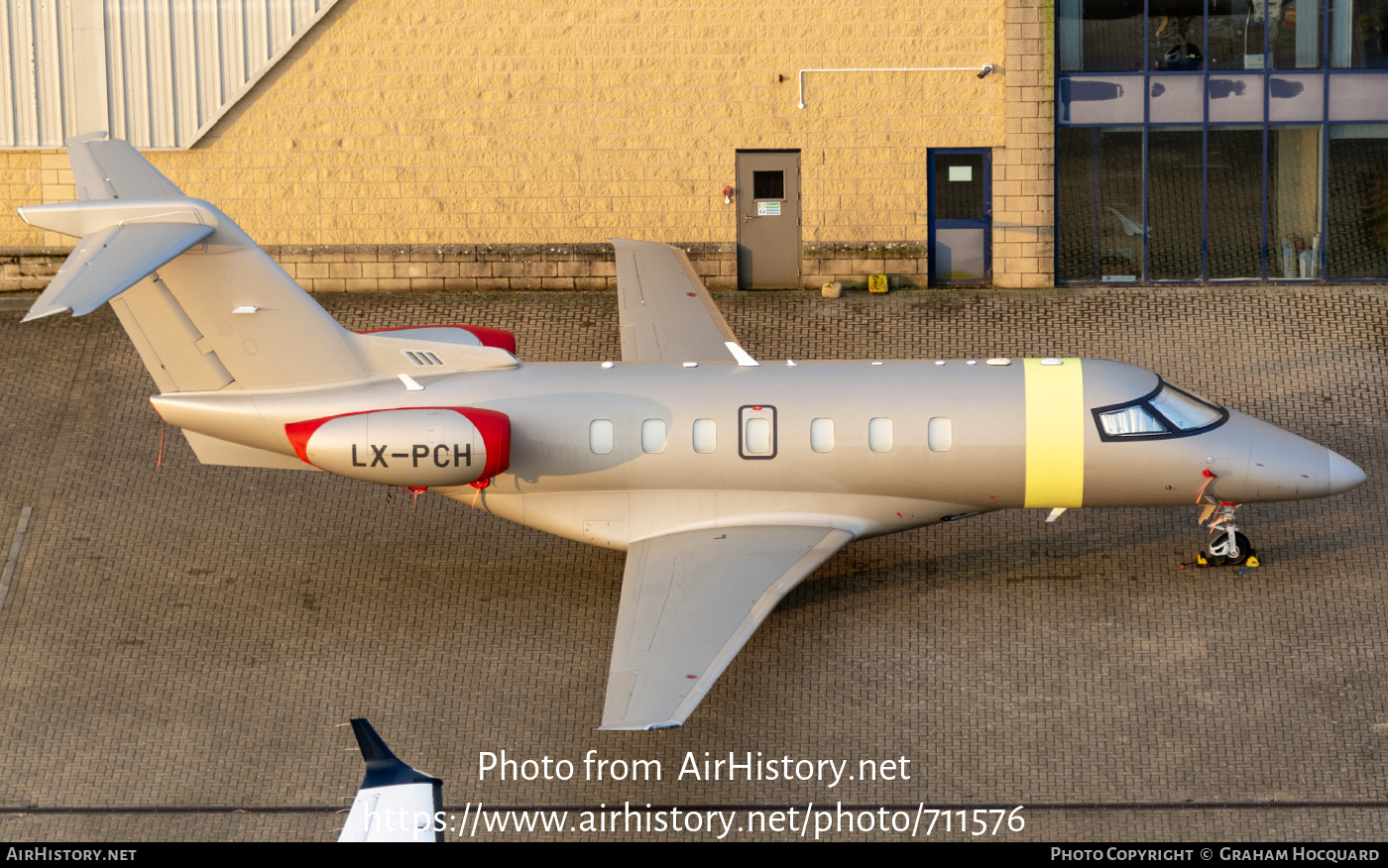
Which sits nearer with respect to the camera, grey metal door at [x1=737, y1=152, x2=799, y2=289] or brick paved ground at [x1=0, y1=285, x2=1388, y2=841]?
brick paved ground at [x1=0, y1=285, x2=1388, y2=841]

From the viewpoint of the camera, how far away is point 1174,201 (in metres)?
29.0

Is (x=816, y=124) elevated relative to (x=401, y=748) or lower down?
elevated

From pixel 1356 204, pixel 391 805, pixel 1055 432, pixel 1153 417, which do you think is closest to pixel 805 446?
pixel 1055 432

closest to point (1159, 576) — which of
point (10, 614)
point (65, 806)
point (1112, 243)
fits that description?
point (1112, 243)

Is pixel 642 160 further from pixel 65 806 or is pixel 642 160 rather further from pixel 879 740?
pixel 65 806

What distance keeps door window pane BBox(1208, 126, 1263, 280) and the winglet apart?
2103cm

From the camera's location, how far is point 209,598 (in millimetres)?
21562

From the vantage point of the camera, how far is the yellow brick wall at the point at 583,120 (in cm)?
2828

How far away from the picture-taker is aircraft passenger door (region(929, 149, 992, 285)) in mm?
28922

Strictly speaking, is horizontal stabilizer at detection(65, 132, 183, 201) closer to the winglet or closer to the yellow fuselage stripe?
the winglet

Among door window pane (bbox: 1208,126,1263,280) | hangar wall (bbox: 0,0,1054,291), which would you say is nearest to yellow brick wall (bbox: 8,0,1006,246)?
hangar wall (bbox: 0,0,1054,291)

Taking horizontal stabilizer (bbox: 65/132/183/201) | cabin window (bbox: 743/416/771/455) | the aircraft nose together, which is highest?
horizontal stabilizer (bbox: 65/132/183/201)

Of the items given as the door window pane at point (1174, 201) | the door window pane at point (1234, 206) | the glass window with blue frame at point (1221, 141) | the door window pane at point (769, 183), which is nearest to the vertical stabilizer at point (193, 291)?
the door window pane at point (769, 183)

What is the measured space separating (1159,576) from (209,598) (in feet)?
43.9
